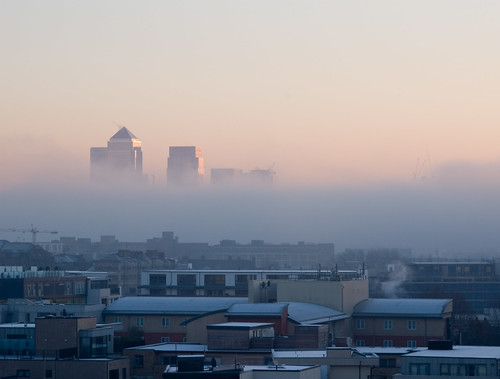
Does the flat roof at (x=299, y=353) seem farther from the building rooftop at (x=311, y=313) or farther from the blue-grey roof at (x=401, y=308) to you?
the blue-grey roof at (x=401, y=308)

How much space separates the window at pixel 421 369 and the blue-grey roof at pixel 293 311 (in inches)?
771

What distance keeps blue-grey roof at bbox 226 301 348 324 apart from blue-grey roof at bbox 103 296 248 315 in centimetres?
759

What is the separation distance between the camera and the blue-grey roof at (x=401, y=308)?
92.4m

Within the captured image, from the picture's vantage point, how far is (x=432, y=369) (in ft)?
210

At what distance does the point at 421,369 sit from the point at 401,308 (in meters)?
30.1

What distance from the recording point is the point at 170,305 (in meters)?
96.0

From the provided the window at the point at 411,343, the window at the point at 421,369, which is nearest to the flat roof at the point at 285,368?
the window at the point at 421,369

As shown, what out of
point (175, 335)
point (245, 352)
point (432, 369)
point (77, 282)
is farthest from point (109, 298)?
point (432, 369)

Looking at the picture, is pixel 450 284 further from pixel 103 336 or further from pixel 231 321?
pixel 103 336

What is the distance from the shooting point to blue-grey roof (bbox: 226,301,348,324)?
83.9m

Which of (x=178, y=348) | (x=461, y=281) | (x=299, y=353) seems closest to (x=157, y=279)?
(x=178, y=348)

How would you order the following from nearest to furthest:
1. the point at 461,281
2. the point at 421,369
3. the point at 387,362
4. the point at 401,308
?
the point at 421,369
the point at 387,362
the point at 401,308
the point at 461,281

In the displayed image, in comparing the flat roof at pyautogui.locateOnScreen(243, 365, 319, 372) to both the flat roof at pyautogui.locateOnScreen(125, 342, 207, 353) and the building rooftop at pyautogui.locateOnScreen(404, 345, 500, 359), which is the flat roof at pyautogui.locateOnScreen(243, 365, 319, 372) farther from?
the flat roof at pyautogui.locateOnScreen(125, 342, 207, 353)

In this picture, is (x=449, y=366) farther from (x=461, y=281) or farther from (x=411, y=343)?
(x=461, y=281)
